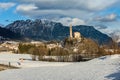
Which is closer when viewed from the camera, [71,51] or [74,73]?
[74,73]

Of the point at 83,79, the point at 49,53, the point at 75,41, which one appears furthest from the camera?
the point at 75,41


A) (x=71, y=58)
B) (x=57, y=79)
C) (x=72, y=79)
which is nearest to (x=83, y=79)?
(x=72, y=79)

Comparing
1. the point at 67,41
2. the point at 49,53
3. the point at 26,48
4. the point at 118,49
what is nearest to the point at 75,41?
the point at 67,41

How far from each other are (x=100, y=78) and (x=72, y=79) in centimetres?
268

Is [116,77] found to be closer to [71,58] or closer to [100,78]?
[100,78]

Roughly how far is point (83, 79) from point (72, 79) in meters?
1.10

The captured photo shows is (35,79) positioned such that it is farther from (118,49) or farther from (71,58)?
(71,58)

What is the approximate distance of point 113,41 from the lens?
65000 millimetres

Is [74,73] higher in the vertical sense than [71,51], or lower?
lower

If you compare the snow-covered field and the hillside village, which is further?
the hillside village

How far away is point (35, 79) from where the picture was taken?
83.4 ft

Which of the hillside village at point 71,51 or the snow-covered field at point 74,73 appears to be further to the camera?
the hillside village at point 71,51

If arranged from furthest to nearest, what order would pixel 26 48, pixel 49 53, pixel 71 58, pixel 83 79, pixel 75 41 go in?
pixel 75 41, pixel 26 48, pixel 49 53, pixel 71 58, pixel 83 79

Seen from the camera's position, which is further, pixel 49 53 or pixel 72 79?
pixel 49 53
